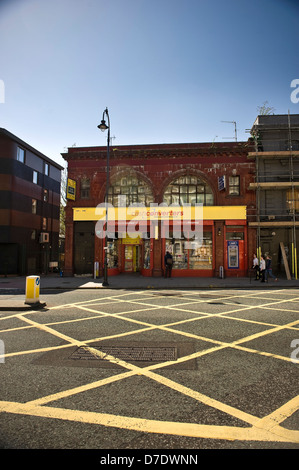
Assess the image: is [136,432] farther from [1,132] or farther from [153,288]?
[1,132]

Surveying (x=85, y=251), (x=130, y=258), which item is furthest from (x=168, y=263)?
(x=85, y=251)

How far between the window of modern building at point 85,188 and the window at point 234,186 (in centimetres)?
1136

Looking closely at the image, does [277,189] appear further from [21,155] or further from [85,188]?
[21,155]

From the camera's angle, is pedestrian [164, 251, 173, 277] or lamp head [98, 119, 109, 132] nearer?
lamp head [98, 119, 109, 132]

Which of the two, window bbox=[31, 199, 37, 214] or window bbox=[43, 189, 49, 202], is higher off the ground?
window bbox=[43, 189, 49, 202]

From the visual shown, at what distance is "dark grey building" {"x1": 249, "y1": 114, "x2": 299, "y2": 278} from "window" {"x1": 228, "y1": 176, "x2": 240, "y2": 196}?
3.80ft

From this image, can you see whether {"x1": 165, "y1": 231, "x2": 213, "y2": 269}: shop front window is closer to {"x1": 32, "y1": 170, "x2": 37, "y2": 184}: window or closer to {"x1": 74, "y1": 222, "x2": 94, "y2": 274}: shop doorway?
{"x1": 74, "y1": 222, "x2": 94, "y2": 274}: shop doorway

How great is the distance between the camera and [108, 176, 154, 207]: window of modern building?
2123cm

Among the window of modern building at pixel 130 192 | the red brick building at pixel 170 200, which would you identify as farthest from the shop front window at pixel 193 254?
the window of modern building at pixel 130 192

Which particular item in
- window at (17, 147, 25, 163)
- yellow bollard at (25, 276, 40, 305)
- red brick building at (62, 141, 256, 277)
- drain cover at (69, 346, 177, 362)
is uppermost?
window at (17, 147, 25, 163)

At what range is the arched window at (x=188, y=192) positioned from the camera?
20.9 meters

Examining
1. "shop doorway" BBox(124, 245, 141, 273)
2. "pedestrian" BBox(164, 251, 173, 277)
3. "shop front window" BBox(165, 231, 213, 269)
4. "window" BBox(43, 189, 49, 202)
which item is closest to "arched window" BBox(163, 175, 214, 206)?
"shop front window" BBox(165, 231, 213, 269)

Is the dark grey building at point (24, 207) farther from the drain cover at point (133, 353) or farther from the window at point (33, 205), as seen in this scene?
the drain cover at point (133, 353)
